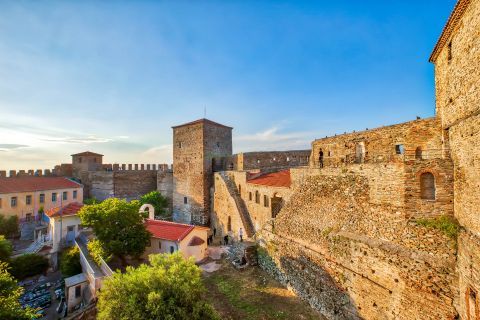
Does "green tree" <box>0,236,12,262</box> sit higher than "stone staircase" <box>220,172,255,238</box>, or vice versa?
"stone staircase" <box>220,172,255,238</box>

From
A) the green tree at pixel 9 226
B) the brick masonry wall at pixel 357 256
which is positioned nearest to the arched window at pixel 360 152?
the brick masonry wall at pixel 357 256

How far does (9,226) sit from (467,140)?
114 feet

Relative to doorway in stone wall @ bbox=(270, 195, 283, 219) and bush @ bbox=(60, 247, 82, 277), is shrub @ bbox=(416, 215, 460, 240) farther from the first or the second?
bush @ bbox=(60, 247, 82, 277)

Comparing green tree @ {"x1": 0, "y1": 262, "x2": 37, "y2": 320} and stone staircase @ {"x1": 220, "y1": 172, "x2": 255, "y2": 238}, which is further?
stone staircase @ {"x1": 220, "y1": 172, "x2": 255, "y2": 238}

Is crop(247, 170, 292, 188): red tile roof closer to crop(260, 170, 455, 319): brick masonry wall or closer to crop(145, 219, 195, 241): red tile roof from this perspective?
crop(260, 170, 455, 319): brick masonry wall

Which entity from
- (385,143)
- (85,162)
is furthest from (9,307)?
(85,162)

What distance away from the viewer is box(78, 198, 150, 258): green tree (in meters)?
15.9

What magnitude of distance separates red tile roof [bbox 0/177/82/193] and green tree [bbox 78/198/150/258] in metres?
17.5

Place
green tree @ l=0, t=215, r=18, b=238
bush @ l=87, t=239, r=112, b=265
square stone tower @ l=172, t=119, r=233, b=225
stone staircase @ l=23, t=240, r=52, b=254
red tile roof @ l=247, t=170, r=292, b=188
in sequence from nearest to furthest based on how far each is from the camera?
bush @ l=87, t=239, r=112, b=265 < red tile roof @ l=247, t=170, r=292, b=188 < stone staircase @ l=23, t=240, r=52, b=254 < green tree @ l=0, t=215, r=18, b=238 < square stone tower @ l=172, t=119, r=233, b=225

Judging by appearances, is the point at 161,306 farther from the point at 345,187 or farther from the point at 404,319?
the point at 345,187

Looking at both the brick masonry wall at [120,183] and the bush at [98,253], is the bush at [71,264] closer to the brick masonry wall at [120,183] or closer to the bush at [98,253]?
the bush at [98,253]

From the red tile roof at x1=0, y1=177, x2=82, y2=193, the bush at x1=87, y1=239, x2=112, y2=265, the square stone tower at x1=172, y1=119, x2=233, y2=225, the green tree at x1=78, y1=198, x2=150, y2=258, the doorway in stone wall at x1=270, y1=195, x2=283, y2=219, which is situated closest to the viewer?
the bush at x1=87, y1=239, x2=112, y2=265

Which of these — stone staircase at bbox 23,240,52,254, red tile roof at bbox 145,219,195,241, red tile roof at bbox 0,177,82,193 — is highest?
red tile roof at bbox 0,177,82,193

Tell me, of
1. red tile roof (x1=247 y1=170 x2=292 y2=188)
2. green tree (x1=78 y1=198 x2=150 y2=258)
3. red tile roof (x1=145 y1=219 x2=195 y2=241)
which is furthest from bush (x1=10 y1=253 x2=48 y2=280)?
red tile roof (x1=247 y1=170 x2=292 y2=188)
